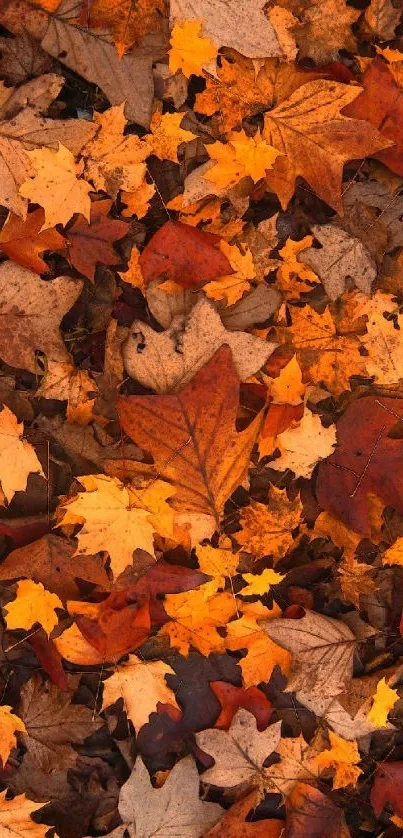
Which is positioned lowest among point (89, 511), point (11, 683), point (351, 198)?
point (11, 683)

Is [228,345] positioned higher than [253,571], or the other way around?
[228,345]

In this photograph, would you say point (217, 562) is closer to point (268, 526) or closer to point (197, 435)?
point (268, 526)

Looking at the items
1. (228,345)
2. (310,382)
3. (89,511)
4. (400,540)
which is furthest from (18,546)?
(400,540)

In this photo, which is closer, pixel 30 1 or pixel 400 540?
pixel 30 1

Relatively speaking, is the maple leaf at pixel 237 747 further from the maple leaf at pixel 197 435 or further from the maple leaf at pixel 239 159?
the maple leaf at pixel 239 159

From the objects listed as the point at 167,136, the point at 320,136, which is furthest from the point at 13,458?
the point at 320,136

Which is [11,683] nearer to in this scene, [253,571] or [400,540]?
[253,571]

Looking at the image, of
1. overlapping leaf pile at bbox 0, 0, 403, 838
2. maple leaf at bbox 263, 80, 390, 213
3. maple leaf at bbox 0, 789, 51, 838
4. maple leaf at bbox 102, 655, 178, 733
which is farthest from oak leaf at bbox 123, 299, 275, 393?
maple leaf at bbox 0, 789, 51, 838
